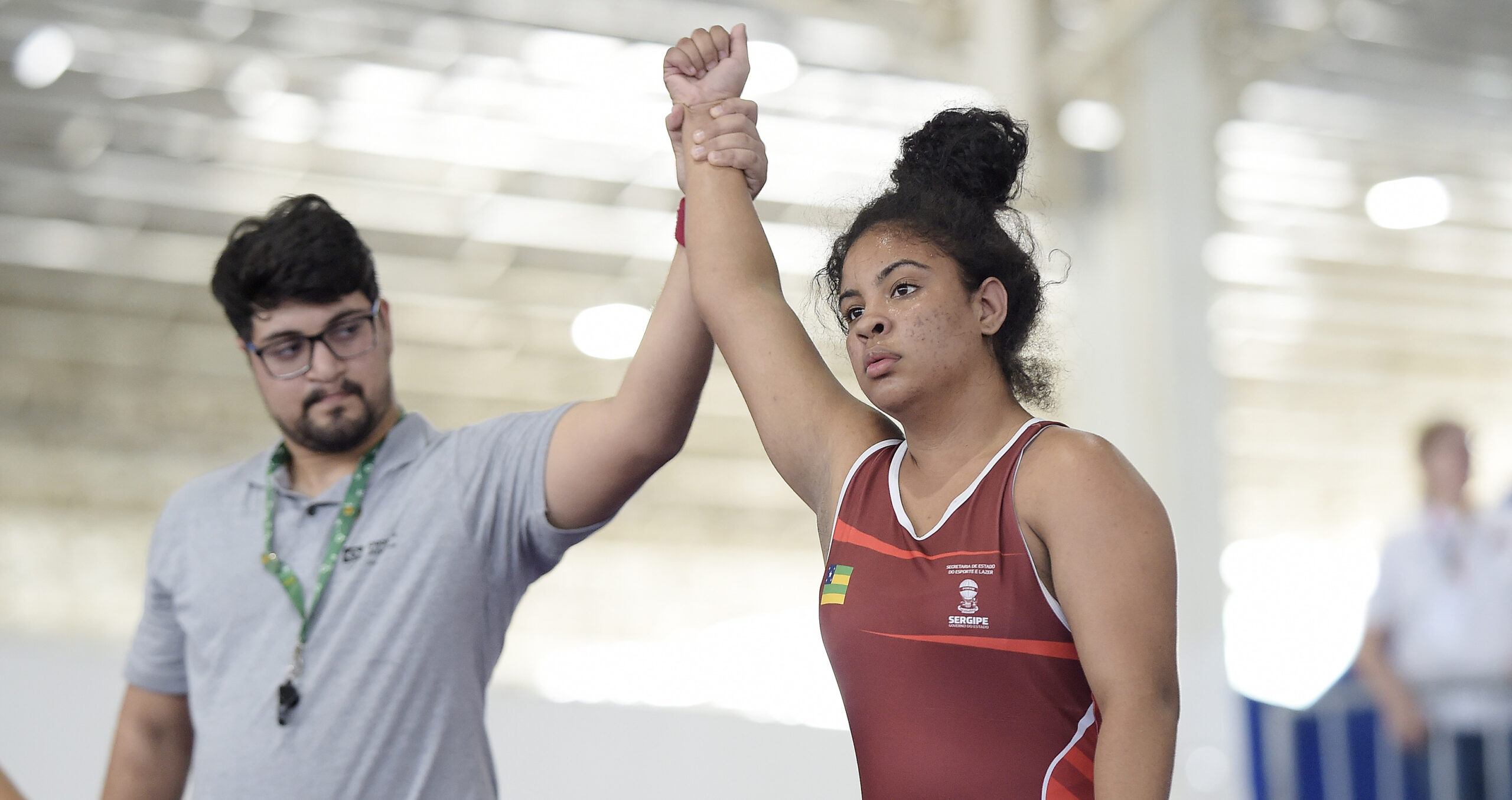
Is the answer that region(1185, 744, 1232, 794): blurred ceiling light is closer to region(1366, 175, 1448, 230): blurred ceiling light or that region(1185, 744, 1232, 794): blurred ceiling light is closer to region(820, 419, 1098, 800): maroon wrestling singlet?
region(820, 419, 1098, 800): maroon wrestling singlet

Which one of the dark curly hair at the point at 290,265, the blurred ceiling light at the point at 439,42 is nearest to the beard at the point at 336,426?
the dark curly hair at the point at 290,265

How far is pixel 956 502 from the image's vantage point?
1.29 metres

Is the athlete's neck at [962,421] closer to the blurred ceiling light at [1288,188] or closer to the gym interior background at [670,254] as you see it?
the gym interior background at [670,254]

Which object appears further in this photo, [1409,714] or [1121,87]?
[1121,87]

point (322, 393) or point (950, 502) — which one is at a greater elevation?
point (322, 393)

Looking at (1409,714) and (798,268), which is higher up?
(798,268)

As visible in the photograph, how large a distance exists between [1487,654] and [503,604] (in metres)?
3.32

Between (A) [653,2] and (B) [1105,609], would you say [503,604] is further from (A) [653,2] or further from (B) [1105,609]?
(A) [653,2]

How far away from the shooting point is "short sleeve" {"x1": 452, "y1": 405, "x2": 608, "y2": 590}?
5.61 ft

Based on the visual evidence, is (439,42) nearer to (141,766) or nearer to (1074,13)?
(1074,13)

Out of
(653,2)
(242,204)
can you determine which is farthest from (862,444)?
(242,204)

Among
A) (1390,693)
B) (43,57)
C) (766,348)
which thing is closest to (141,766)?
(766,348)

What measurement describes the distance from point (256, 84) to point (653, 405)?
274 inches

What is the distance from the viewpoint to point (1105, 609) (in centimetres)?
115
